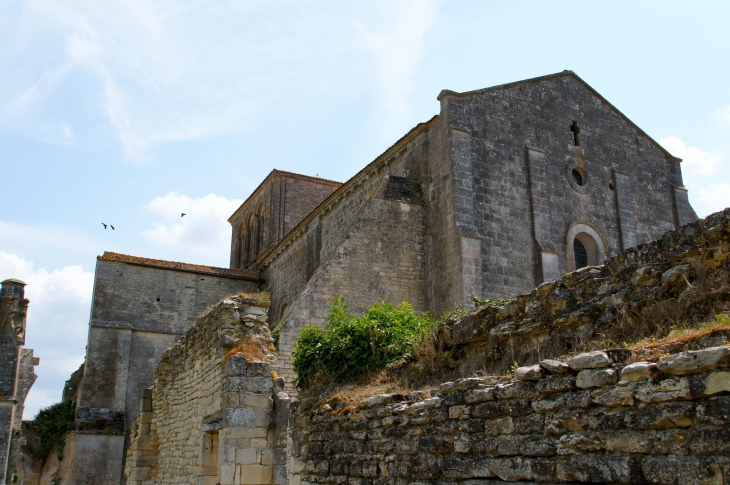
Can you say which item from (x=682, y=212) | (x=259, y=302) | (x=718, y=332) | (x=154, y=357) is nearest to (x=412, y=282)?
(x=259, y=302)

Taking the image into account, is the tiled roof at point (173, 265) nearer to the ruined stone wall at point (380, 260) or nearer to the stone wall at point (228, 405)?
the ruined stone wall at point (380, 260)

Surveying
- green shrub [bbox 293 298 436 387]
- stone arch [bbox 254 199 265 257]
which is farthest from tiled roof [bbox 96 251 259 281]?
green shrub [bbox 293 298 436 387]

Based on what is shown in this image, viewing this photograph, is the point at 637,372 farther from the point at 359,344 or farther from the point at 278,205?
the point at 278,205

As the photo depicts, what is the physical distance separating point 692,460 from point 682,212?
1708 centimetres

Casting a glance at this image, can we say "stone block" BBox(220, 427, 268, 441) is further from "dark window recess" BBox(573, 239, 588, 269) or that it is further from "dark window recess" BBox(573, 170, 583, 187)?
"dark window recess" BBox(573, 170, 583, 187)

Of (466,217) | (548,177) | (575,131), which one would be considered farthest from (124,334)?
(575,131)

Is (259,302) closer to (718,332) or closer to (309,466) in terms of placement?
(309,466)

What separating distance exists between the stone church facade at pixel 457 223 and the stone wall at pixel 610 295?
711 cm

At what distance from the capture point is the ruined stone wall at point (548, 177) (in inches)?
605

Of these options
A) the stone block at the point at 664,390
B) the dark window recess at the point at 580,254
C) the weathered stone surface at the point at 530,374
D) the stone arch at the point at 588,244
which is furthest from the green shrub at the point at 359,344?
the stone arch at the point at 588,244

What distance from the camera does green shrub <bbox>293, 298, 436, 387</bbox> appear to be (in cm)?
845

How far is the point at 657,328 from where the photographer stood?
4.55 meters

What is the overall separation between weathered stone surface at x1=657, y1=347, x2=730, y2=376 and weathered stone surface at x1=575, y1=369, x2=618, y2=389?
0.30 meters

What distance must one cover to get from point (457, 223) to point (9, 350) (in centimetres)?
949
